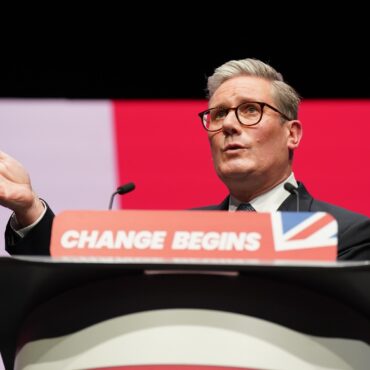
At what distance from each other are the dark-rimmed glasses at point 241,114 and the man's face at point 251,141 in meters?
0.01

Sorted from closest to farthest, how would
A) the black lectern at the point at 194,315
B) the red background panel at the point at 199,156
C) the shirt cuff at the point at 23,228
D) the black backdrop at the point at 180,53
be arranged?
the black lectern at the point at 194,315, the shirt cuff at the point at 23,228, the red background panel at the point at 199,156, the black backdrop at the point at 180,53

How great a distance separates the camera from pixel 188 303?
1.06 metres

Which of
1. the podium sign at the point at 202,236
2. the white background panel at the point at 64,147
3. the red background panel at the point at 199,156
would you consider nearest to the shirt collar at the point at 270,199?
the red background panel at the point at 199,156

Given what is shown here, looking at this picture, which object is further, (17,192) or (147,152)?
(147,152)

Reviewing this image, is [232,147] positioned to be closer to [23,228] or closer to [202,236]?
[23,228]

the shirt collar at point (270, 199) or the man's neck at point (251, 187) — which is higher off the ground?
the man's neck at point (251, 187)

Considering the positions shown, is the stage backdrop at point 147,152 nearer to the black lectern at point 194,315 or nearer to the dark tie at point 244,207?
the dark tie at point 244,207

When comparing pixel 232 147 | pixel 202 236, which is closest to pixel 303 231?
pixel 202 236

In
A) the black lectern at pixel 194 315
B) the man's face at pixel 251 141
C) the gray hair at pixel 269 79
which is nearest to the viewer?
the black lectern at pixel 194 315

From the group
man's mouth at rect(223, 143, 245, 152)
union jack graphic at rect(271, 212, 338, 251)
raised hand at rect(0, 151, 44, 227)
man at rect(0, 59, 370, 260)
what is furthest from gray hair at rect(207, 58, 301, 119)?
union jack graphic at rect(271, 212, 338, 251)

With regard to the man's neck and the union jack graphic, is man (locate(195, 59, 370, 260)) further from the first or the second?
the union jack graphic

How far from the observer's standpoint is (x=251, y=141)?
225cm

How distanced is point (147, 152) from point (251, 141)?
0.72 metres

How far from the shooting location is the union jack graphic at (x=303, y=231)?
1.10 meters
